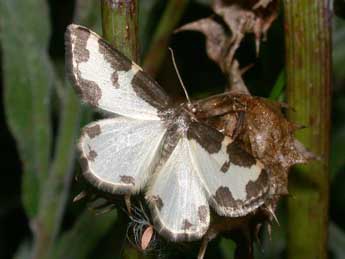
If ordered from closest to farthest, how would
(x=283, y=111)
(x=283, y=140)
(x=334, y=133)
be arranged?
1. (x=283, y=140)
2. (x=283, y=111)
3. (x=334, y=133)

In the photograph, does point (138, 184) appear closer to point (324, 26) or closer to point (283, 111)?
point (283, 111)

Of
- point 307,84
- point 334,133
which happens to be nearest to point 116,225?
point 334,133

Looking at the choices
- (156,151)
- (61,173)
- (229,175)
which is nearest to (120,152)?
(156,151)

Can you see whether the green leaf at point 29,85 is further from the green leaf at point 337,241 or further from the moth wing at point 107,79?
the green leaf at point 337,241

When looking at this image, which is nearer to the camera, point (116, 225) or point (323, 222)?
point (323, 222)

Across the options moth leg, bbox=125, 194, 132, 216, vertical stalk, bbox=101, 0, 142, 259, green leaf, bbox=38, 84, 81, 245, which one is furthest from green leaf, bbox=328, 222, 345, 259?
vertical stalk, bbox=101, 0, 142, 259

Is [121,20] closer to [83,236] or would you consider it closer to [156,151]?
[156,151]
